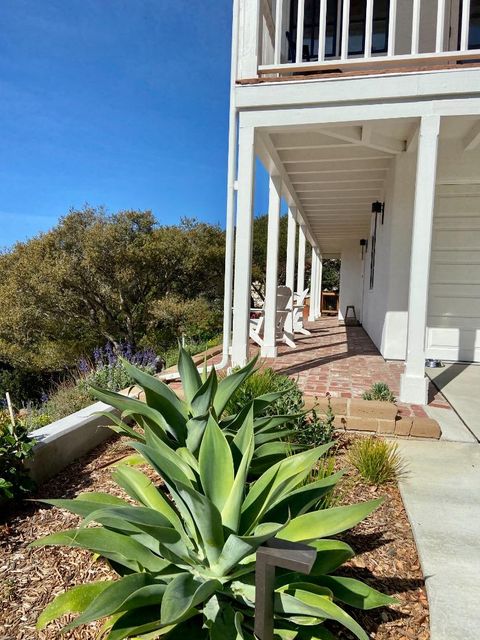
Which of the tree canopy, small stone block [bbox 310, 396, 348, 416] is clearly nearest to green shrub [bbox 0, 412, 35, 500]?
small stone block [bbox 310, 396, 348, 416]

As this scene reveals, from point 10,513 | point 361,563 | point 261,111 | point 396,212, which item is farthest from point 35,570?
point 396,212

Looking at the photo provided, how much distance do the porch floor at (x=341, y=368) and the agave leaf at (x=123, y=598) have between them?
3161mm

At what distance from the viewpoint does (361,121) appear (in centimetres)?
462

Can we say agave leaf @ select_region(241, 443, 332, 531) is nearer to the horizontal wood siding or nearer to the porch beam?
the porch beam

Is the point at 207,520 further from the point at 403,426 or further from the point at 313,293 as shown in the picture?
the point at 313,293

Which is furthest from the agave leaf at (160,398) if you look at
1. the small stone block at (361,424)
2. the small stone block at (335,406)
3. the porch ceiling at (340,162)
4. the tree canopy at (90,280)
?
the tree canopy at (90,280)

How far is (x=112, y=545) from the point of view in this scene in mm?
1498

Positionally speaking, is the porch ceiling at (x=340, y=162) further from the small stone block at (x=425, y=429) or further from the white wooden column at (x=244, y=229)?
the small stone block at (x=425, y=429)

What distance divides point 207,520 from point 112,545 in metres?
0.40

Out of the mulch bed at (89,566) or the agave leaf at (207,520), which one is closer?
the agave leaf at (207,520)

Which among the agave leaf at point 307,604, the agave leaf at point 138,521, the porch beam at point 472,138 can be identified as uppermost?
the porch beam at point 472,138

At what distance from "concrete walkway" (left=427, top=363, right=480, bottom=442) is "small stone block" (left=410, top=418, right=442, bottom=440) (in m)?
0.34

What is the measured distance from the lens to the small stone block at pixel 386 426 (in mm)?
3701

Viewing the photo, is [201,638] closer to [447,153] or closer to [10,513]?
[10,513]
